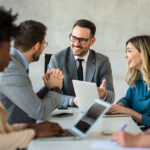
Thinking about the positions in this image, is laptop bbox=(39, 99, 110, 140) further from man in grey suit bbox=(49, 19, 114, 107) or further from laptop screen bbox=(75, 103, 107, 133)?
man in grey suit bbox=(49, 19, 114, 107)

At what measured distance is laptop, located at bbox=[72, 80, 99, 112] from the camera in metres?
2.16

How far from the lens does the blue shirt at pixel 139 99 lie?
247 cm

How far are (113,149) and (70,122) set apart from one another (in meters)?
0.67

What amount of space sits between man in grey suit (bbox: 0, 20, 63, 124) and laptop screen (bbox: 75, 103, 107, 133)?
0.40 m

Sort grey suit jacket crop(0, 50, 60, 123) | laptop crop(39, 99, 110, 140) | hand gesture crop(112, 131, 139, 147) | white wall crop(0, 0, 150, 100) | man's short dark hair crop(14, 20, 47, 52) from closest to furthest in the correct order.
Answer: hand gesture crop(112, 131, 139, 147), laptop crop(39, 99, 110, 140), grey suit jacket crop(0, 50, 60, 123), man's short dark hair crop(14, 20, 47, 52), white wall crop(0, 0, 150, 100)

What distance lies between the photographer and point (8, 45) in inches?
56.0

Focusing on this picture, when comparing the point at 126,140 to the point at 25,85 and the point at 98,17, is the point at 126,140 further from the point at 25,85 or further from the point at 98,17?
the point at 98,17

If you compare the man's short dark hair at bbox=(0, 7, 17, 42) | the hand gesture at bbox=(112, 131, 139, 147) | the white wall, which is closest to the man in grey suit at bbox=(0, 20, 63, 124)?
the man's short dark hair at bbox=(0, 7, 17, 42)

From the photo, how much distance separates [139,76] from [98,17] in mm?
2050

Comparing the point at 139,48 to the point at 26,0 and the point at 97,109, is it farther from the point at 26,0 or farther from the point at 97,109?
the point at 26,0

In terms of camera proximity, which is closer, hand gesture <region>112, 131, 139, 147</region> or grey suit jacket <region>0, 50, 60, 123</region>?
hand gesture <region>112, 131, 139, 147</region>

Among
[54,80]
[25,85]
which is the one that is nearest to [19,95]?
[25,85]

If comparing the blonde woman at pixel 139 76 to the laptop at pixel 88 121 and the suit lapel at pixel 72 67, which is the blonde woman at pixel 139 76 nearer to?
the suit lapel at pixel 72 67

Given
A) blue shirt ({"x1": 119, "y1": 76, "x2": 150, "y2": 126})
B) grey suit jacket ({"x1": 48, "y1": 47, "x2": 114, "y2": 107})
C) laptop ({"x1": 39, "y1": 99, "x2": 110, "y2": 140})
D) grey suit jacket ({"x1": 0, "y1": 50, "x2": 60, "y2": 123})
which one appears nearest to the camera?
laptop ({"x1": 39, "y1": 99, "x2": 110, "y2": 140})
